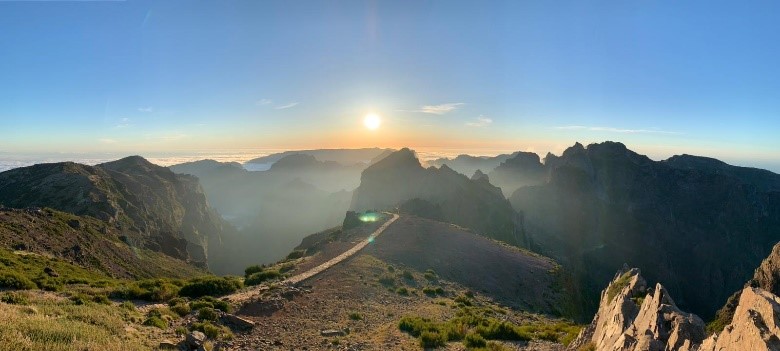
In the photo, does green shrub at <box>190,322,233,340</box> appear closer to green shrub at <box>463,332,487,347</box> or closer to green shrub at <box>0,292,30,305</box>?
green shrub at <box>0,292,30,305</box>

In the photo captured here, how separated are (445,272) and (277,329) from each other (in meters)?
31.3

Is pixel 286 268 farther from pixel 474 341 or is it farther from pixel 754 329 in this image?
pixel 754 329

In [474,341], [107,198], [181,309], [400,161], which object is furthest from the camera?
[400,161]

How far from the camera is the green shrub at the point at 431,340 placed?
20969mm

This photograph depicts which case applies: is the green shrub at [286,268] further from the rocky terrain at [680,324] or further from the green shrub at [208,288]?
the rocky terrain at [680,324]

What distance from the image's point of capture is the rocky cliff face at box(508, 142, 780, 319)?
15225cm

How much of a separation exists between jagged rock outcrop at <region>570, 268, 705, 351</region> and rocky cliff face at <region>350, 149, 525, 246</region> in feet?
268

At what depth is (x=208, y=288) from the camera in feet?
95.9

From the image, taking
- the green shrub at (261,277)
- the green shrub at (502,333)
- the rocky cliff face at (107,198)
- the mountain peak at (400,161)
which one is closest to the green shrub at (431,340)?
the green shrub at (502,333)

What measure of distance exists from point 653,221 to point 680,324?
18515 centimetres

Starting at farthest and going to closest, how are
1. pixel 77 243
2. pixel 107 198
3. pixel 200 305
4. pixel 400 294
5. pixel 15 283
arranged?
pixel 107 198 < pixel 77 243 < pixel 400 294 < pixel 15 283 < pixel 200 305

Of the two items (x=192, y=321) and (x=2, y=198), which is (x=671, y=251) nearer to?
(x=192, y=321)

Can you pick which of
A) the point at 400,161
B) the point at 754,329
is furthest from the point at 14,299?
the point at 400,161

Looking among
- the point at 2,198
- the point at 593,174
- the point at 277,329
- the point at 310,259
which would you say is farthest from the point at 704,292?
the point at 2,198
